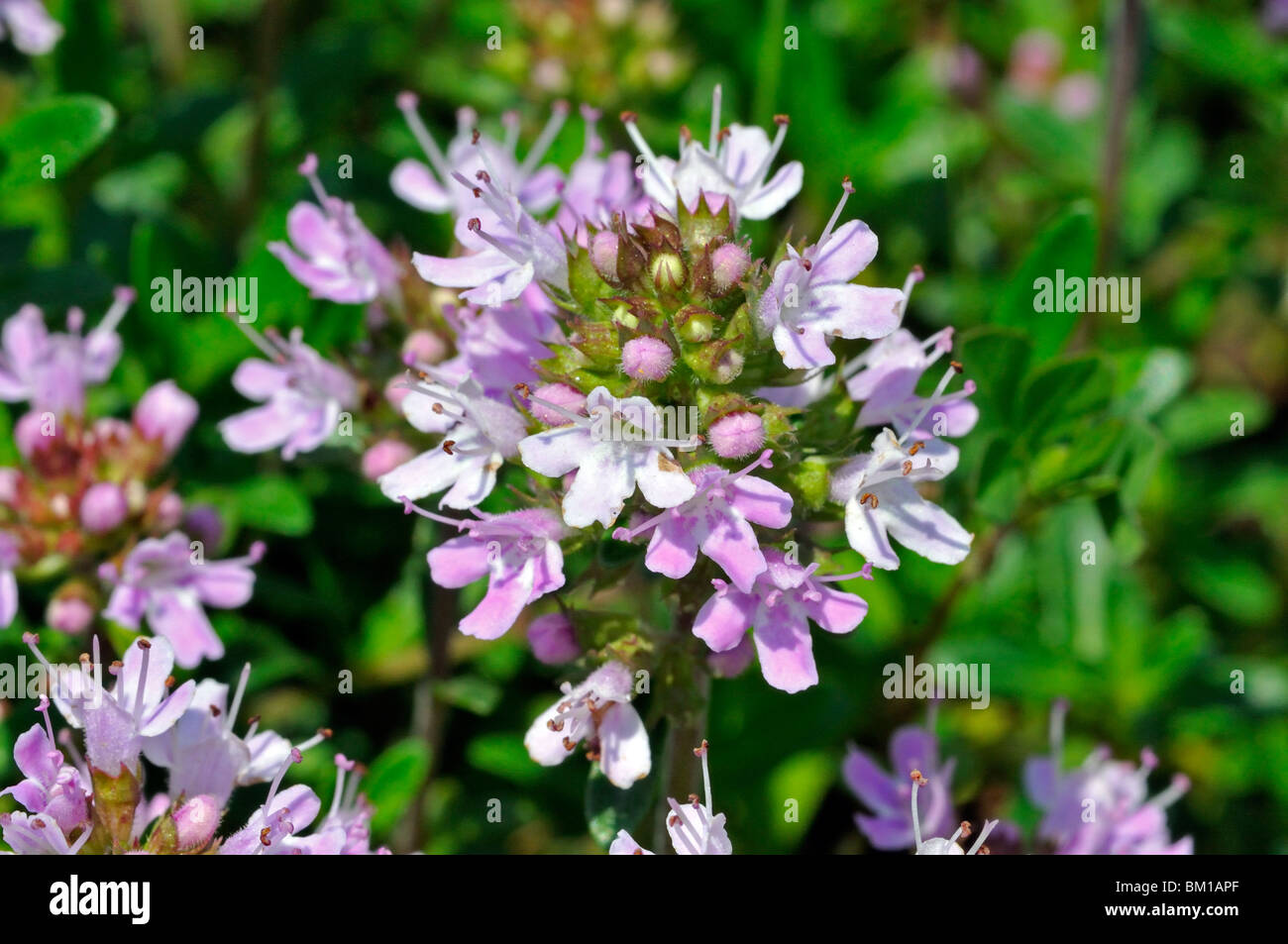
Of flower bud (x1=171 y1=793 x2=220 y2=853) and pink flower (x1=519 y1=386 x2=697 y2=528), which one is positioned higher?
pink flower (x1=519 y1=386 x2=697 y2=528)

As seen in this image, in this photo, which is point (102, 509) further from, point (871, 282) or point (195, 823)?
point (871, 282)

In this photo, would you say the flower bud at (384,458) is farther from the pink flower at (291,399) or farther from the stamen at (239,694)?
the stamen at (239,694)

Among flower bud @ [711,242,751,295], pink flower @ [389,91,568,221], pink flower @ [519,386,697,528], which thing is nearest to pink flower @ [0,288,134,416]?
pink flower @ [389,91,568,221]

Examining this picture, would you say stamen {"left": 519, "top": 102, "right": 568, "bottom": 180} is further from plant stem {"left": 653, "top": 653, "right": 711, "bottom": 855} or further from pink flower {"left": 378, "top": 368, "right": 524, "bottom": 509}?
plant stem {"left": 653, "top": 653, "right": 711, "bottom": 855}

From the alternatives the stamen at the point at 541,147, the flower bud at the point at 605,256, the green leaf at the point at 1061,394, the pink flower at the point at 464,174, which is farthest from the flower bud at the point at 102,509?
the green leaf at the point at 1061,394
